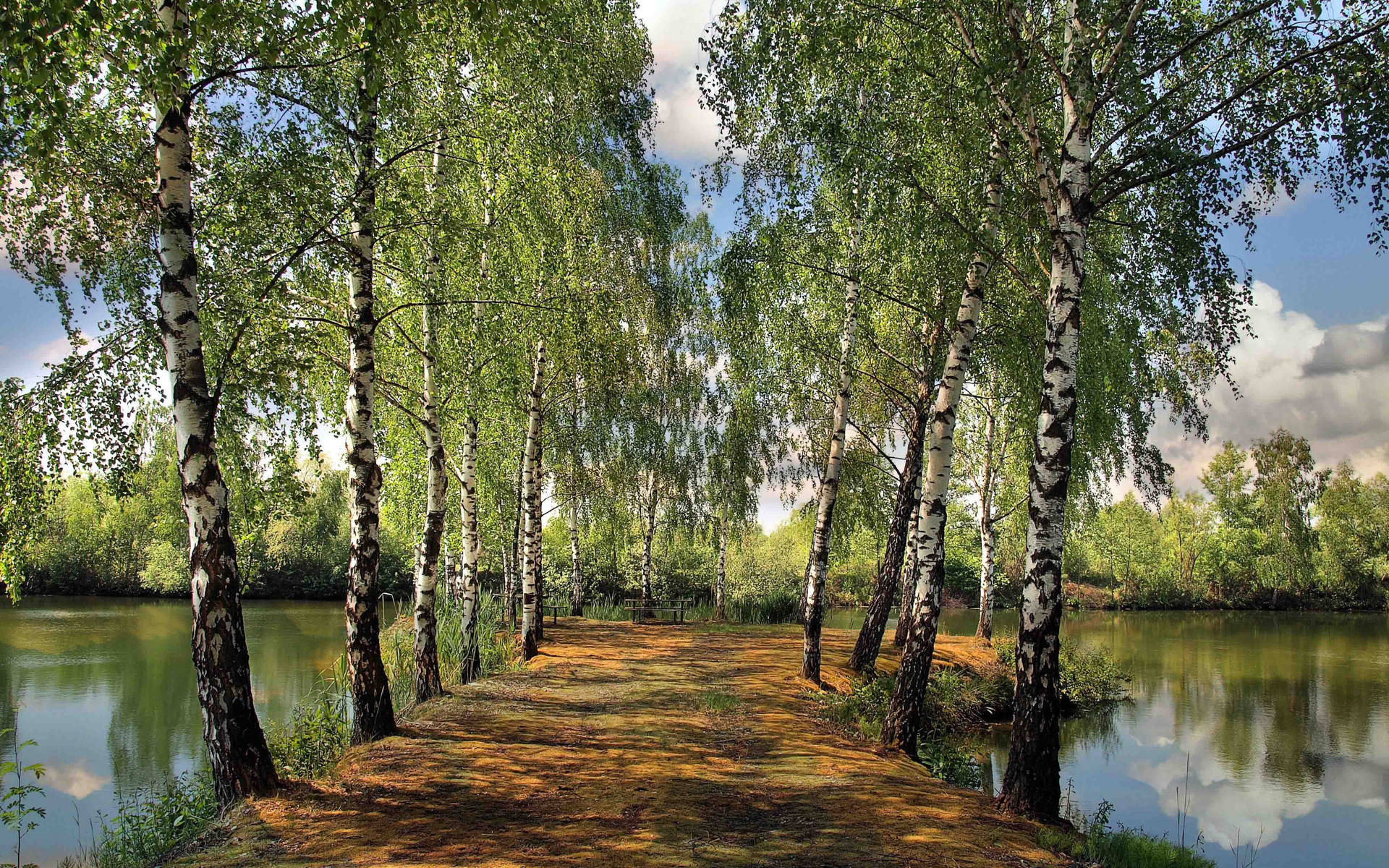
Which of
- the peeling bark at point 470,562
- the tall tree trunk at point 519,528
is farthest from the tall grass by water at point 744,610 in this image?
the peeling bark at point 470,562

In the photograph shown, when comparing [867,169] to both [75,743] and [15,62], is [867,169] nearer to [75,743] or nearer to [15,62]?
[15,62]

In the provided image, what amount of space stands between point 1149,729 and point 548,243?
46.2 feet

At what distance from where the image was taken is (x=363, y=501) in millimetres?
6914

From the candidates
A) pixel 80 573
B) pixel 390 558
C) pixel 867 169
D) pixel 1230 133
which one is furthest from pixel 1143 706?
pixel 80 573

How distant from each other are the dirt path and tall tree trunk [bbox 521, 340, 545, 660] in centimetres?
353

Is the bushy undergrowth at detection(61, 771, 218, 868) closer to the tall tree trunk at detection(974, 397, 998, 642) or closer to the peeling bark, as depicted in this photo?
the peeling bark

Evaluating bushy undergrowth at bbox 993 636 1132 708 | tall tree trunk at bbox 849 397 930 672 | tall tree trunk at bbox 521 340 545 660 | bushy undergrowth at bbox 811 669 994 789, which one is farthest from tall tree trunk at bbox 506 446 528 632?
bushy undergrowth at bbox 993 636 1132 708

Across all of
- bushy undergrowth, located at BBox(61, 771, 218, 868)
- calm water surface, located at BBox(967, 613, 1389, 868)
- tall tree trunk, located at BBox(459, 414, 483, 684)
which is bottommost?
calm water surface, located at BBox(967, 613, 1389, 868)

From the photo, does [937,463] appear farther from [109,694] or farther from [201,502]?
[109,694]

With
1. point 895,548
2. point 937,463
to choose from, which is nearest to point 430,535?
point 937,463

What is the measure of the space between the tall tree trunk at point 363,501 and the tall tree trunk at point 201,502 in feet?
4.87

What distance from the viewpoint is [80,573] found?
35.3 m

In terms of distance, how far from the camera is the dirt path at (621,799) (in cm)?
449

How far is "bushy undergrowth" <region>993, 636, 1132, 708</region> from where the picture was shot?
15.0m
